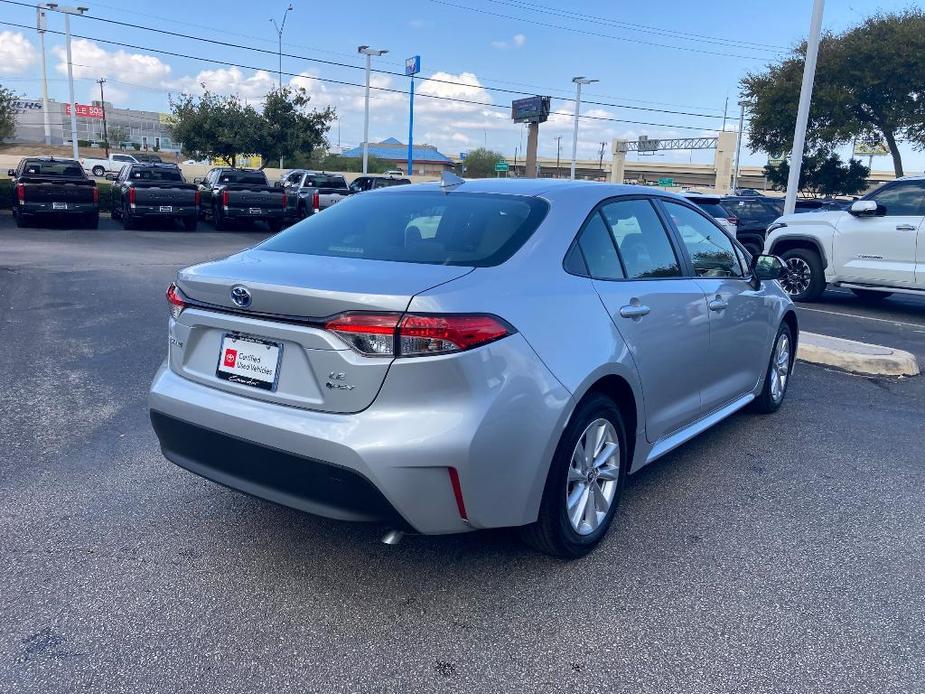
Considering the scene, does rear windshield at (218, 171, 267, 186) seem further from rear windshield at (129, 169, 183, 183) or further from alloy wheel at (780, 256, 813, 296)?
alloy wheel at (780, 256, 813, 296)

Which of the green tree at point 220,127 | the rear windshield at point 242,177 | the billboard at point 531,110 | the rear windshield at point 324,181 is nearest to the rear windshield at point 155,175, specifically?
the rear windshield at point 242,177

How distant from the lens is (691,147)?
253ft

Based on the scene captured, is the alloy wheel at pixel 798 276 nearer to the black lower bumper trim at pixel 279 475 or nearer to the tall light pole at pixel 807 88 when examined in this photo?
the tall light pole at pixel 807 88

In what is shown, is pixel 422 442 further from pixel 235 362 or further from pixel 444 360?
pixel 235 362

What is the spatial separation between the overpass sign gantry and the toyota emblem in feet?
230

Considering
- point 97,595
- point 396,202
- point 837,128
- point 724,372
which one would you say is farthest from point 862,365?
point 837,128

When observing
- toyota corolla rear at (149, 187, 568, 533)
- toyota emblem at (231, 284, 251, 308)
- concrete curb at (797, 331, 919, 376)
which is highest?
toyota emblem at (231, 284, 251, 308)

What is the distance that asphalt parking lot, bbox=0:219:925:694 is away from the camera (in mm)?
2725

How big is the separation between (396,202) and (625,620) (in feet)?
7.47

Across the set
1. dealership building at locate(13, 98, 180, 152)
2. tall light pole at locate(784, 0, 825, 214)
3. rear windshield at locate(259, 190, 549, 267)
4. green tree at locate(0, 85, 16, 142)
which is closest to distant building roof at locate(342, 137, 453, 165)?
dealership building at locate(13, 98, 180, 152)

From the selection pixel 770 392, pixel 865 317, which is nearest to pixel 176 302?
pixel 770 392

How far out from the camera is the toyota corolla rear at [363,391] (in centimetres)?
280

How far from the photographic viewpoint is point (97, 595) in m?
3.12

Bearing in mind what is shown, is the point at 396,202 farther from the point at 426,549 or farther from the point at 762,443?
the point at 762,443
